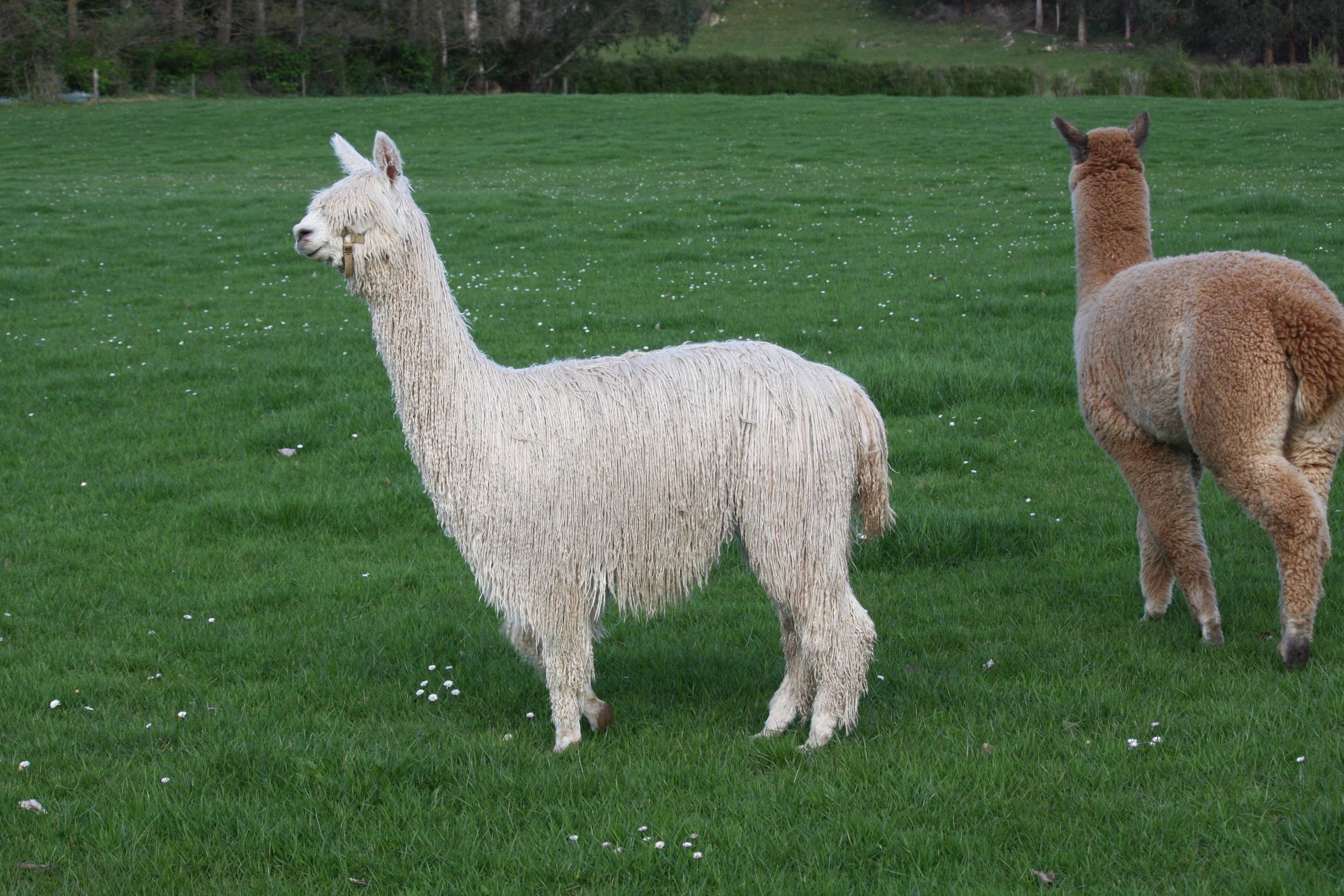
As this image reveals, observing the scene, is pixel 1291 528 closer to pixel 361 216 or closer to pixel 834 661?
pixel 834 661

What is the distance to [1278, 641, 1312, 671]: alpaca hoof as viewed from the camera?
527cm

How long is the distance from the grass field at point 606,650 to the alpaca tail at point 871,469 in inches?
31.9

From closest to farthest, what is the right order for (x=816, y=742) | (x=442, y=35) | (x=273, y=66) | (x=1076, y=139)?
(x=816, y=742) < (x=1076, y=139) < (x=273, y=66) < (x=442, y=35)

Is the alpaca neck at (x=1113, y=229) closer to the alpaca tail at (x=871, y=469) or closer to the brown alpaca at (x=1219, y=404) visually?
the brown alpaca at (x=1219, y=404)

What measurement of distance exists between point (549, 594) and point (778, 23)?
260ft

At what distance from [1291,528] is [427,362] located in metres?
3.64

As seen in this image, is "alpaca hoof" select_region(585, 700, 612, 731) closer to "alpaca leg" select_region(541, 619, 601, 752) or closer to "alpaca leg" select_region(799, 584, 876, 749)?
"alpaca leg" select_region(541, 619, 601, 752)

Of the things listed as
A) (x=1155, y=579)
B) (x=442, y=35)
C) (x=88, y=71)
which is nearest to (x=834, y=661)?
(x=1155, y=579)

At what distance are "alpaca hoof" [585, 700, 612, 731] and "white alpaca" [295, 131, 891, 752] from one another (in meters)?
0.02

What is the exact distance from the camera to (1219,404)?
5258mm

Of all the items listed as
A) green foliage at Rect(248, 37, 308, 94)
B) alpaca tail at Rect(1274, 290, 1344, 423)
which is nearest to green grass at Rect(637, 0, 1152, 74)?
green foliage at Rect(248, 37, 308, 94)

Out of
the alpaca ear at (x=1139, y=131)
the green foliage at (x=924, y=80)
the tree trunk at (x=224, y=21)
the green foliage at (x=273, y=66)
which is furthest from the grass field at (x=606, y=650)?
the tree trunk at (x=224, y=21)

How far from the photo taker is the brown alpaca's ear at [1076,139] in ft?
22.7

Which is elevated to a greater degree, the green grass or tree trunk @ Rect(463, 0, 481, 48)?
the green grass
